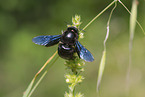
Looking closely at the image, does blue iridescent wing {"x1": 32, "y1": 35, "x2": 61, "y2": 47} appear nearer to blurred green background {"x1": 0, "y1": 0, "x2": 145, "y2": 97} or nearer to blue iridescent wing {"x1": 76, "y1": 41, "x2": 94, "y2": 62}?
blue iridescent wing {"x1": 76, "y1": 41, "x2": 94, "y2": 62}

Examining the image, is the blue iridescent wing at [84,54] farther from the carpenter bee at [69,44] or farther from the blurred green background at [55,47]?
the blurred green background at [55,47]

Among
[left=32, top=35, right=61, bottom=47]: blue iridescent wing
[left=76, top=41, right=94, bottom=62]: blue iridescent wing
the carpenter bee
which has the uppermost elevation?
[left=32, top=35, right=61, bottom=47]: blue iridescent wing

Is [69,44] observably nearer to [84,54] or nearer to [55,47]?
[84,54]

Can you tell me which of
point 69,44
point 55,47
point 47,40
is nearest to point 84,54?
point 69,44

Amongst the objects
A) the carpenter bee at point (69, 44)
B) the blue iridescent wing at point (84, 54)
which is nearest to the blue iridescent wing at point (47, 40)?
the carpenter bee at point (69, 44)

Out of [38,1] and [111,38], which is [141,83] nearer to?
[111,38]

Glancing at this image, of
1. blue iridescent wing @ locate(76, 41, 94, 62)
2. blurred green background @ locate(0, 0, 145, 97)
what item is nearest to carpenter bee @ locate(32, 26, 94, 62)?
blue iridescent wing @ locate(76, 41, 94, 62)

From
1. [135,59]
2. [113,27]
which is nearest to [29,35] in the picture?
[113,27]

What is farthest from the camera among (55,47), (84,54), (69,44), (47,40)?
(55,47)
